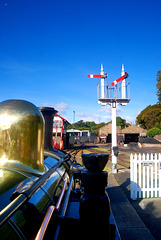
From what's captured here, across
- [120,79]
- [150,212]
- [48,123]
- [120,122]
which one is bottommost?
[150,212]

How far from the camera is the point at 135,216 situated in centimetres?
387

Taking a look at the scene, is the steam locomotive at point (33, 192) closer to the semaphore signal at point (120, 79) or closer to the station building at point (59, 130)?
the semaphore signal at point (120, 79)

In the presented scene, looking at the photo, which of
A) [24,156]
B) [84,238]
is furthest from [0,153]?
[84,238]

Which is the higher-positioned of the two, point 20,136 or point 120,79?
point 120,79

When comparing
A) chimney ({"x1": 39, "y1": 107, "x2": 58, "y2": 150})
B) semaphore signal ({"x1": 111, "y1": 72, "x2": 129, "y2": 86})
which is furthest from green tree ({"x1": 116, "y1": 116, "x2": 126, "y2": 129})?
chimney ({"x1": 39, "y1": 107, "x2": 58, "y2": 150})

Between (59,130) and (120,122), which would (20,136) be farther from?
(120,122)

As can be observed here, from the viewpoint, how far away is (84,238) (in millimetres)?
1466

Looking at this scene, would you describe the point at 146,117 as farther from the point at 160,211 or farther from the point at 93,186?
the point at 93,186

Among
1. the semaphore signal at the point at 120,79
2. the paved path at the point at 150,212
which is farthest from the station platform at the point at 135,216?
the semaphore signal at the point at 120,79

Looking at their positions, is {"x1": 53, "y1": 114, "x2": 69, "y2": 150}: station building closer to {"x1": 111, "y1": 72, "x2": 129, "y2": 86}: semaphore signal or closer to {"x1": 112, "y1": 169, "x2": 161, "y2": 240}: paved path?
{"x1": 111, "y1": 72, "x2": 129, "y2": 86}: semaphore signal

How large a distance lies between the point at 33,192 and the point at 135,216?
3.34 meters

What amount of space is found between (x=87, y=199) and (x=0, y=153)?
3.77ft

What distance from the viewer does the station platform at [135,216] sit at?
320 centimetres

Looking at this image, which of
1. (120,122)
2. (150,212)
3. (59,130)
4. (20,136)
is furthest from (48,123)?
(120,122)
